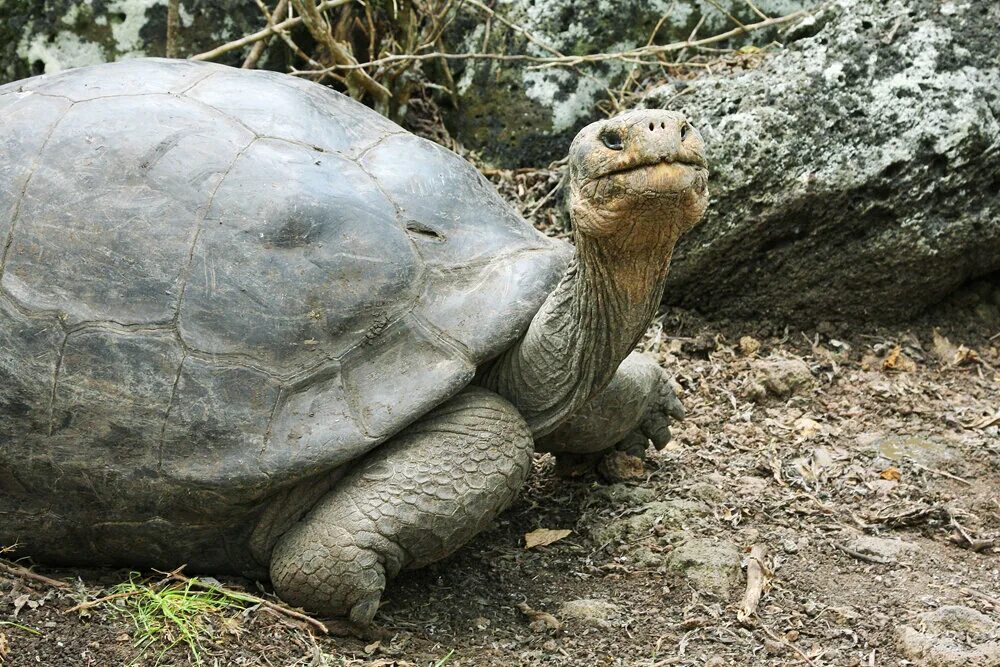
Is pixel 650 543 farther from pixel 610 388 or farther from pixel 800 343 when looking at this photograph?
pixel 800 343

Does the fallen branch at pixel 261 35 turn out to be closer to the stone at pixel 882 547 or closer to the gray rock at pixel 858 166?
the gray rock at pixel 858 166

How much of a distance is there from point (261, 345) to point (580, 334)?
98 cm

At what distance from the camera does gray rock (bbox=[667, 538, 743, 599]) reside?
393 centimetres

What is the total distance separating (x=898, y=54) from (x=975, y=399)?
1595 mm

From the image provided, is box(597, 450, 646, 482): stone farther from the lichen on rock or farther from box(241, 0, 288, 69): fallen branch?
box(241, 0, 288, 69): fallen branch

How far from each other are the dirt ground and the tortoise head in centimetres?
130

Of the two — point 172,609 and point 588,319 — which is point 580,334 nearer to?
point 588,319

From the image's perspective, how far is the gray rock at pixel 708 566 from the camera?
393cm

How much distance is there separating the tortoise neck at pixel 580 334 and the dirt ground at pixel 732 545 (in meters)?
0.61

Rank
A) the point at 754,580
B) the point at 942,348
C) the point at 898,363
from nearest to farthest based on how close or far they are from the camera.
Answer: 1. the point at 754,580
2. the point at 898,363
3. the point at 942,348

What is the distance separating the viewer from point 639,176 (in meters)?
3.06

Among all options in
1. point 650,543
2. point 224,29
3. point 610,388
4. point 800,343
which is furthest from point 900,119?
point 224,29

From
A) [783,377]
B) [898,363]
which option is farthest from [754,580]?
[898,363]

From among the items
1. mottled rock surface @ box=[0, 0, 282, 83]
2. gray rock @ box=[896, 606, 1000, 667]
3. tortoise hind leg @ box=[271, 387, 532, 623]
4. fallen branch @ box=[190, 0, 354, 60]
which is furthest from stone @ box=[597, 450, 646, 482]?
mottled rock surface @ box=[0, 0, 282, 83]
